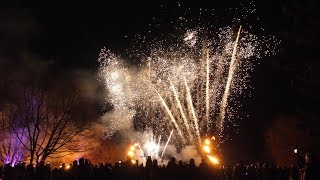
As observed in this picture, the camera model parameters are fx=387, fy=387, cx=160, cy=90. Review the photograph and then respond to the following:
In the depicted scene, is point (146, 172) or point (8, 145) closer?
point (146, 172)

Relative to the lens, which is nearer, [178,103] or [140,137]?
[178,103]

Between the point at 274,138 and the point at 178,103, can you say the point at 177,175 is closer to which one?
the point at 178,103

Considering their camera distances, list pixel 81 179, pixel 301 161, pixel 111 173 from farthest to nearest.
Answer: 1. pixel 111 173
2. pixel 81 179
3. pixel 301 161

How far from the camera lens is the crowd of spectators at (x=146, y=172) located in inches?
508

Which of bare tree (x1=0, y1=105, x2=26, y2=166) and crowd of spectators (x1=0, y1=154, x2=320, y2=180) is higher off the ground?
bare tree (x1=0, y1=105, x2=26, y2=166)

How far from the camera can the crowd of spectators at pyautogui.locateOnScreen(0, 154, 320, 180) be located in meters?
12.9

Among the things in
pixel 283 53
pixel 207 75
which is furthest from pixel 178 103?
pixel 283 53

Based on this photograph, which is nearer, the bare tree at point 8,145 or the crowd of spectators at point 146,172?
the crowd of spectators at point 146,172

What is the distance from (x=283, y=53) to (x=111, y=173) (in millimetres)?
→ 8169

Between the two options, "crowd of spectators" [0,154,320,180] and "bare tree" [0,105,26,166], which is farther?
"bare tree" [0,105,26,166]

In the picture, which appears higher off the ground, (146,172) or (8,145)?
(8,145)

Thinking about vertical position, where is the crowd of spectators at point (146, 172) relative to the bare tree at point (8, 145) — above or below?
below

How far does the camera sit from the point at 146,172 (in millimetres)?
14641

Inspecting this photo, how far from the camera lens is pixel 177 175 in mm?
14344
